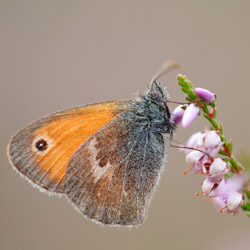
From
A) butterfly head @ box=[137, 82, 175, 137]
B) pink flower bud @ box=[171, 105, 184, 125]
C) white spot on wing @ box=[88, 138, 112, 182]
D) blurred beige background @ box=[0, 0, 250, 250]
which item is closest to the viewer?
pink flower bud @ box=[171, 105, 184, 125]

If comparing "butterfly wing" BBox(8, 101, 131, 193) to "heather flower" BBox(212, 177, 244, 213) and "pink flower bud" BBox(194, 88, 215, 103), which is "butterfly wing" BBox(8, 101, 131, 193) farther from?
"heather flower" BBox(212, 177, 244, 213)

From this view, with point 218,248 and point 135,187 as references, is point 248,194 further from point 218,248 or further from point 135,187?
point 218,248

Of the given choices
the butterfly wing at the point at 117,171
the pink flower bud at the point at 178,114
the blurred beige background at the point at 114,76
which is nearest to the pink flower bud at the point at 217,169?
the pink flower bud at the point at 178,114

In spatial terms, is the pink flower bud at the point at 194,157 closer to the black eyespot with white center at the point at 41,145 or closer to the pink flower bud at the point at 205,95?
the pink flower bud at the point at 205,95

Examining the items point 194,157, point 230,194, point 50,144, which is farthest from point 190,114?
point 50,144

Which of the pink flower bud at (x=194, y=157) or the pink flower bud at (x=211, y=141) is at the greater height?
the pink flower bud at (x=211, y=141)

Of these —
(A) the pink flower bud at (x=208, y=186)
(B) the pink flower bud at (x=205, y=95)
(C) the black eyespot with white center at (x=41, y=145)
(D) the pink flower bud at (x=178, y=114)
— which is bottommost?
(A) the pink flower bud at (x=208, y=186)

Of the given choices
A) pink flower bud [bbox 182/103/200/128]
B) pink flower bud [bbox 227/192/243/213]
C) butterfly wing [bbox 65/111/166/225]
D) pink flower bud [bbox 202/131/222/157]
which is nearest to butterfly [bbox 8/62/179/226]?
butterfly wing [bbox 65/111/166/225]

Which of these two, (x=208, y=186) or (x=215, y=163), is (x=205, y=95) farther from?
(x=208, y=186)
